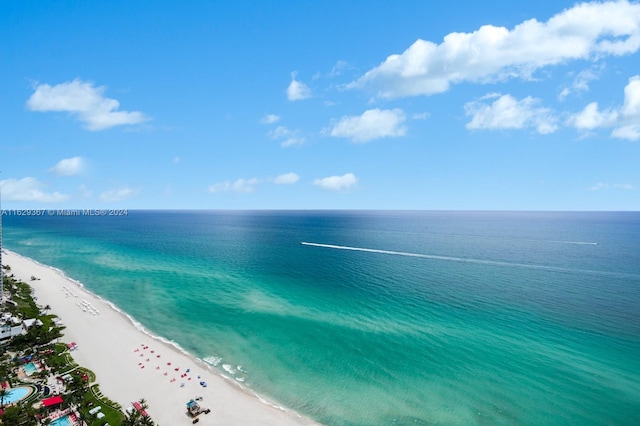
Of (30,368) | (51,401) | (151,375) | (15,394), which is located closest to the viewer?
(51,401)

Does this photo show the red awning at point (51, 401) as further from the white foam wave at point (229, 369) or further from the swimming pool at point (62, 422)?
the white foam wave at point (229, 369)

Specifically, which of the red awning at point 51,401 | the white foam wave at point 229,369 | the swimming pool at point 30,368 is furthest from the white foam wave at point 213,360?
the swimming pool at point 30,368

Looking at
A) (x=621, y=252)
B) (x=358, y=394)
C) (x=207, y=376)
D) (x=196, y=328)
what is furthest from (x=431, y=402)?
(x=621, y=252)

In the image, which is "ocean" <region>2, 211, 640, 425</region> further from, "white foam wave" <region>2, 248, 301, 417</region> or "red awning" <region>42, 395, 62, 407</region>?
"red awning" <region>42, 395, 62, 407</region>

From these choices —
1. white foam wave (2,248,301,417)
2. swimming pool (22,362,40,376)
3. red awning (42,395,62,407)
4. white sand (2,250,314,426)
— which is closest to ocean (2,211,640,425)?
white foam wave (2,248,301,417)

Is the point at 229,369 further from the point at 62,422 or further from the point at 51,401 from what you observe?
the point at 51,401

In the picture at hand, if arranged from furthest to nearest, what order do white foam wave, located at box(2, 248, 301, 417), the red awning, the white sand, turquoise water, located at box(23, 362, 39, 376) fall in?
turquoise water, located at box(23, 362, 39, 376) < white foam wave, located at box(2, 248, 301, 417) < the white sand < the red awning

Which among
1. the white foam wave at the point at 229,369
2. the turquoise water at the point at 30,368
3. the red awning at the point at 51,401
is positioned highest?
the turquoise water at the point at 30,368

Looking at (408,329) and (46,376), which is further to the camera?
(408,329)

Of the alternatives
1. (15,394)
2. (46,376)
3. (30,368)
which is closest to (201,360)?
(46,376)
